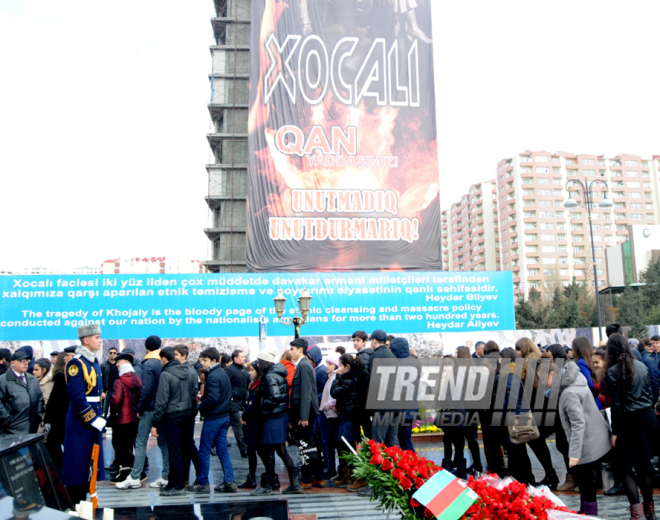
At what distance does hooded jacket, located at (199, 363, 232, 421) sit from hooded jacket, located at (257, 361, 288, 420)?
45cm

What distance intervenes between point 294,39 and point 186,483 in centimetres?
1942

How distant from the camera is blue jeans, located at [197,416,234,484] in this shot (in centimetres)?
599

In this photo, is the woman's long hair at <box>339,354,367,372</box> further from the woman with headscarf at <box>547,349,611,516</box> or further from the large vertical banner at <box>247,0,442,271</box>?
the large vertical banner at <box>247,0,442,271</box>

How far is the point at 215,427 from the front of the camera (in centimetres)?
606

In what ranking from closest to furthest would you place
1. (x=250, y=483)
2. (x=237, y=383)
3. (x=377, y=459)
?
(x=377, y=459)
(x=250, y=483)
(x=237, y=383)

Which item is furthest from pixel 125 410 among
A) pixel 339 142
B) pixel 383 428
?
pixel 339 142

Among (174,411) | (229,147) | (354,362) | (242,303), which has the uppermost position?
(229,147)

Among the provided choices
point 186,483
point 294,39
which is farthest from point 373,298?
point 186,483

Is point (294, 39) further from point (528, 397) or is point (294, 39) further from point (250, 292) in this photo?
point (528, 397)

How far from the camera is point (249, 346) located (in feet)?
56.4

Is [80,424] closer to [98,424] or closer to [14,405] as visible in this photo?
[98,424]

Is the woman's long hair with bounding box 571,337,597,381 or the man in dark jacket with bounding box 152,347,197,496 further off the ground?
the woman's long hair with bounding box 571,337,597,381

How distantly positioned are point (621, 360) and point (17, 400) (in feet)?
18.5

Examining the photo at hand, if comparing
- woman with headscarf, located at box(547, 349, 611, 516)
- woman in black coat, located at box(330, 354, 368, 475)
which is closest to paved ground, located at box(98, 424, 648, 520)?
Result: woman in black coat, located at box(330, 354, 368, 475)
